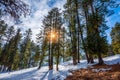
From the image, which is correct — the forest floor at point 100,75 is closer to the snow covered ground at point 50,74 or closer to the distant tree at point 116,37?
the snow covered ground at point 50,74

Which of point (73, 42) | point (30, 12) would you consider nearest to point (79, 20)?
point (73, 42)

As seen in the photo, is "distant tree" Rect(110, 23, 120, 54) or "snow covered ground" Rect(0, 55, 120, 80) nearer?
"snow covered ground" Rect(0, 55, 120, 80)

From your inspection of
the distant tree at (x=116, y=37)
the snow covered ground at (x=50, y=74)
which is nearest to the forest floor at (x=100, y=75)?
the snow covered ground at (x=50, y=74)

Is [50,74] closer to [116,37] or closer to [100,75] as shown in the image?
[100,75]

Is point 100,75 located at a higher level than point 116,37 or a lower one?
lower

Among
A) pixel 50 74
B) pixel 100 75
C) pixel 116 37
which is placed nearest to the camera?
pixel 100 75

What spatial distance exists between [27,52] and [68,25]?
84.2ft

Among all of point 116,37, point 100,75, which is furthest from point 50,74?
point 116,37

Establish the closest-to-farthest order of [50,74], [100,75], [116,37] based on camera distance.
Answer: [100,75], [50,74], [116,37]

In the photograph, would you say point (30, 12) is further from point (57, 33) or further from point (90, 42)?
point (57, 33)

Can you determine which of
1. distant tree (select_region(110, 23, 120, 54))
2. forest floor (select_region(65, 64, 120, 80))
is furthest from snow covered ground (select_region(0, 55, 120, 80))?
distant tree (select_region(110, 23, 120, 54))

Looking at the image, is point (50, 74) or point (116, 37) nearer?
point (50, 74)

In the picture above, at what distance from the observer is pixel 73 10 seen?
29.8 metres

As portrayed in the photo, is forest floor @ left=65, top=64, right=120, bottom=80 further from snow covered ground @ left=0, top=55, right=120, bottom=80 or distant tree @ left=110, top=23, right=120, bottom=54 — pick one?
distant tree @ left=110, top=23, right=120, bottom=54
